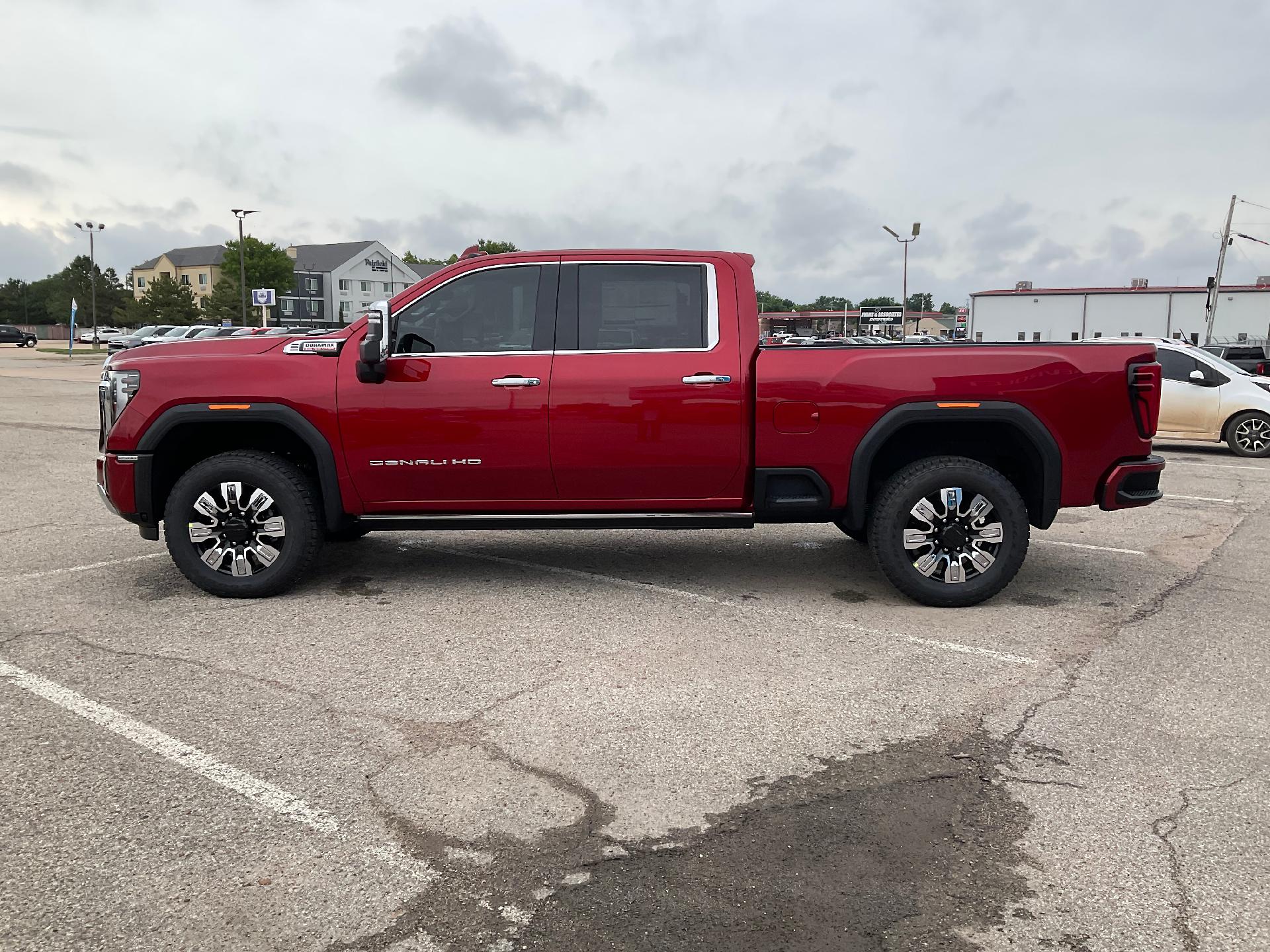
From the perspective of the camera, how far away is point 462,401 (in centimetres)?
570

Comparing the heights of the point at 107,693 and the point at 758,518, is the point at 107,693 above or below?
below

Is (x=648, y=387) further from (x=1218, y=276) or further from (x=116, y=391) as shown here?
(x=1218, y=276)

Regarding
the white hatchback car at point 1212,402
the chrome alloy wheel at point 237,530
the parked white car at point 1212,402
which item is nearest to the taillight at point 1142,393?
the chrome alloy wheel at point 237,530

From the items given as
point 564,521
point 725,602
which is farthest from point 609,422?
point 725,602

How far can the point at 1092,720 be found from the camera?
165 inches

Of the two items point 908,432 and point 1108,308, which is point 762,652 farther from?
point 1108,308

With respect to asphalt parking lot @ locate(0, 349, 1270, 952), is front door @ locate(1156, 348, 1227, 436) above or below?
above

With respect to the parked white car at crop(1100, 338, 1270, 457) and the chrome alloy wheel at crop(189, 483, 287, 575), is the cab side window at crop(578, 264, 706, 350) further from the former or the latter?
the parked white car at crop(1100, 338, 1270, 457)

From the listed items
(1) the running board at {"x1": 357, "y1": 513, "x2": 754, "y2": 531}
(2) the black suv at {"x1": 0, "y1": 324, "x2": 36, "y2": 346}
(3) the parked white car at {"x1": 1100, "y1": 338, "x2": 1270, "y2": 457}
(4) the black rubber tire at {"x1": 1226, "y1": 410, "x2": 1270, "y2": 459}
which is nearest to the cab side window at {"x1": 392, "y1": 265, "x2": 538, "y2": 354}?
(1) the running board at {"x1": 357, "y1": 513, "x2": 754, "y2": 531}

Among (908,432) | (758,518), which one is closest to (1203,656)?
(908,432)

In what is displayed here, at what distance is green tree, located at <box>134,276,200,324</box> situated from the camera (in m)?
100

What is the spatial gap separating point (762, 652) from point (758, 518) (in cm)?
104

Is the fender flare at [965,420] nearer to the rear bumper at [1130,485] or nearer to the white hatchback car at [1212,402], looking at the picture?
the rear bumper at [1130,485]

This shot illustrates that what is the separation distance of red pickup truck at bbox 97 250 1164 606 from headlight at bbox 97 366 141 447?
2 cm
